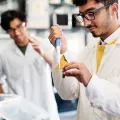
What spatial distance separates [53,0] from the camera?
3.19 meters

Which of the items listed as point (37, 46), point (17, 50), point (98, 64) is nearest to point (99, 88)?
point (98, 64)

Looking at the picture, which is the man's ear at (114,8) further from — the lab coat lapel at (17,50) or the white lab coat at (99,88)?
the lab coat lapel at (17,50)

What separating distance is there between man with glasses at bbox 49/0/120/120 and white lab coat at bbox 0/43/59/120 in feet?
2.79

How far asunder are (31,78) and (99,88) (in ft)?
4.10

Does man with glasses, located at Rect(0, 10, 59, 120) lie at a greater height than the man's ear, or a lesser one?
lesser

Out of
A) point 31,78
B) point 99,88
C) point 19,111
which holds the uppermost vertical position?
point 99,88

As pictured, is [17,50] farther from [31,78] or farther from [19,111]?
[19,111]

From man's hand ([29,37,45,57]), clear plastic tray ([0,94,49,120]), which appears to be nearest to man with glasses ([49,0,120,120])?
clear plastic tray ([0,94,49,120])

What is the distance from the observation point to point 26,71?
2252 mm

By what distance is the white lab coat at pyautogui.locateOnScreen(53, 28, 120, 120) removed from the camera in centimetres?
107

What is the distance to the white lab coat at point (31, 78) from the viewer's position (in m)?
2.25

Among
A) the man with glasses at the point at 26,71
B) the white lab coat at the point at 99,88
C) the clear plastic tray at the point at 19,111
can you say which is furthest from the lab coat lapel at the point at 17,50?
the clear plastic tray at the point at 19,111

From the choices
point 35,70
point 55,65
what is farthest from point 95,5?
point 35,70

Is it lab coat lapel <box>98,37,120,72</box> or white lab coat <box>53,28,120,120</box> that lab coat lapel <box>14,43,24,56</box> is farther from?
lab coat lapel <box>98,37,120,72</box>
